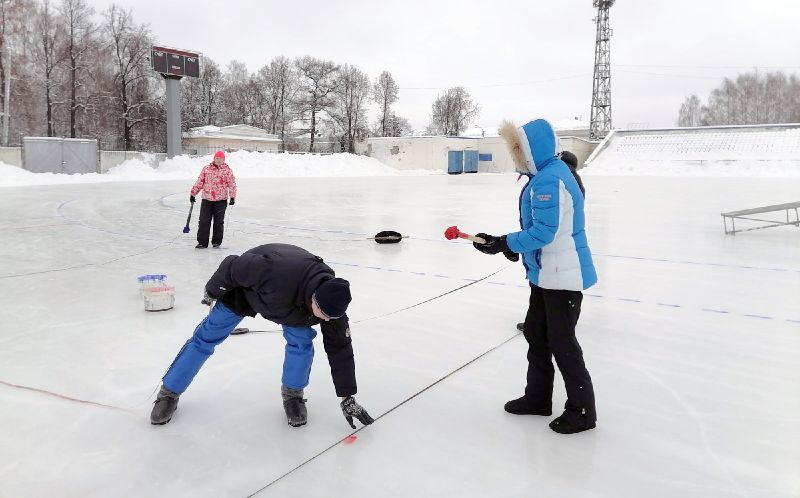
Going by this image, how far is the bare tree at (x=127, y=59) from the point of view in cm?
4591

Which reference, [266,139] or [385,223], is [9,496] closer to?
[385,223]

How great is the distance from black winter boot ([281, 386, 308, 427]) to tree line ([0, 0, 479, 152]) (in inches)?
1549

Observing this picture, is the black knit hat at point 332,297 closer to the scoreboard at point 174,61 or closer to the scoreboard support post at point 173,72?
the scoreboard support post at point 173,72

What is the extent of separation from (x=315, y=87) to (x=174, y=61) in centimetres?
2310

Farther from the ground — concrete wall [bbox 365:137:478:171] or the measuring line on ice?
concrete wall [bbox 365:137:478:171]

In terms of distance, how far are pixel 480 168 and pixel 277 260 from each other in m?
50.7

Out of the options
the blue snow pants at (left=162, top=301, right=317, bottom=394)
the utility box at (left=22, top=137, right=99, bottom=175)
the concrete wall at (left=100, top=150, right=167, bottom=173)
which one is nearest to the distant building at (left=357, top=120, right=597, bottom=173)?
the concrete wall at (left=100, top=150, right=167, bottom=173)

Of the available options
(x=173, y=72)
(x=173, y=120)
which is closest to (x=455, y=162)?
(x=173, y=120)

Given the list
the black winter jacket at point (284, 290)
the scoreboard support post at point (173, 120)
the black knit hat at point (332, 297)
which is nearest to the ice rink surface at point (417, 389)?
the black winter jacket at point (284, 290)

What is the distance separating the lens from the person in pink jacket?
29.5ft

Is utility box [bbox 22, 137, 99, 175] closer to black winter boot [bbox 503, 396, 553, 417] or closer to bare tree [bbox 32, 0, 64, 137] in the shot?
bare tree [bbox 32, 0, 64, 137]

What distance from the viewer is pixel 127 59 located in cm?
4691

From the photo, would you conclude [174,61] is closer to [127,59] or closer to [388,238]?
[127,59]

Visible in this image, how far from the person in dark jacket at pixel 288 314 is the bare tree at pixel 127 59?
4676 cm
